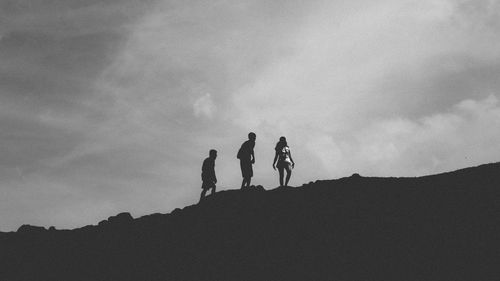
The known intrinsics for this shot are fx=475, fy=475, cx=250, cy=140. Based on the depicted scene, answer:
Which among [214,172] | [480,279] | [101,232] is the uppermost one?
[214,172]

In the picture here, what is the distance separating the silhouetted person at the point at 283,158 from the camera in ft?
62.4

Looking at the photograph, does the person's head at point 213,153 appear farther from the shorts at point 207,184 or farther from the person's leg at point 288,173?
the person's leg at point 288,173

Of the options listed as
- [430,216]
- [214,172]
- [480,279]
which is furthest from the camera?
[214,172]

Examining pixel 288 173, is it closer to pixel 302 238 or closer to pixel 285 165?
pixel 285 165

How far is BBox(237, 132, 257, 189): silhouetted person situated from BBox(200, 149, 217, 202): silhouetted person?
1079 mm

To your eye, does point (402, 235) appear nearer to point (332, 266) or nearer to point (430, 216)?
point (430, 216)

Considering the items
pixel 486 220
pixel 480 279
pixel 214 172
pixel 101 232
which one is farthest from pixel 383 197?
pixel 101 232

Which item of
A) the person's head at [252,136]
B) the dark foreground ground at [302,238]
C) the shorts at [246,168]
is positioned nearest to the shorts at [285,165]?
the dark foreground ground at [302,238]

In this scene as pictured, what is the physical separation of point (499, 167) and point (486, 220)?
365 cm

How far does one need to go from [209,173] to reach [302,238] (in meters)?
4.61

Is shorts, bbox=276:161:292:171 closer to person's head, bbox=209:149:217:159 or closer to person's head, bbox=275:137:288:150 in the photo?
person's head, bbox=275:137:288:150

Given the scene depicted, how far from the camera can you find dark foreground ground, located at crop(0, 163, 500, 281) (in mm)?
15141

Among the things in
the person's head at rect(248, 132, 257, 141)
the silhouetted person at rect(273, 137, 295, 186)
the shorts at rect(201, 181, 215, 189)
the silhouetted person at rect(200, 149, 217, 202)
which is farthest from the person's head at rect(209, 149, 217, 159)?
the silhouetted person at rect(273, 137, 295, 186)

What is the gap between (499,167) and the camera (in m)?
18.9
